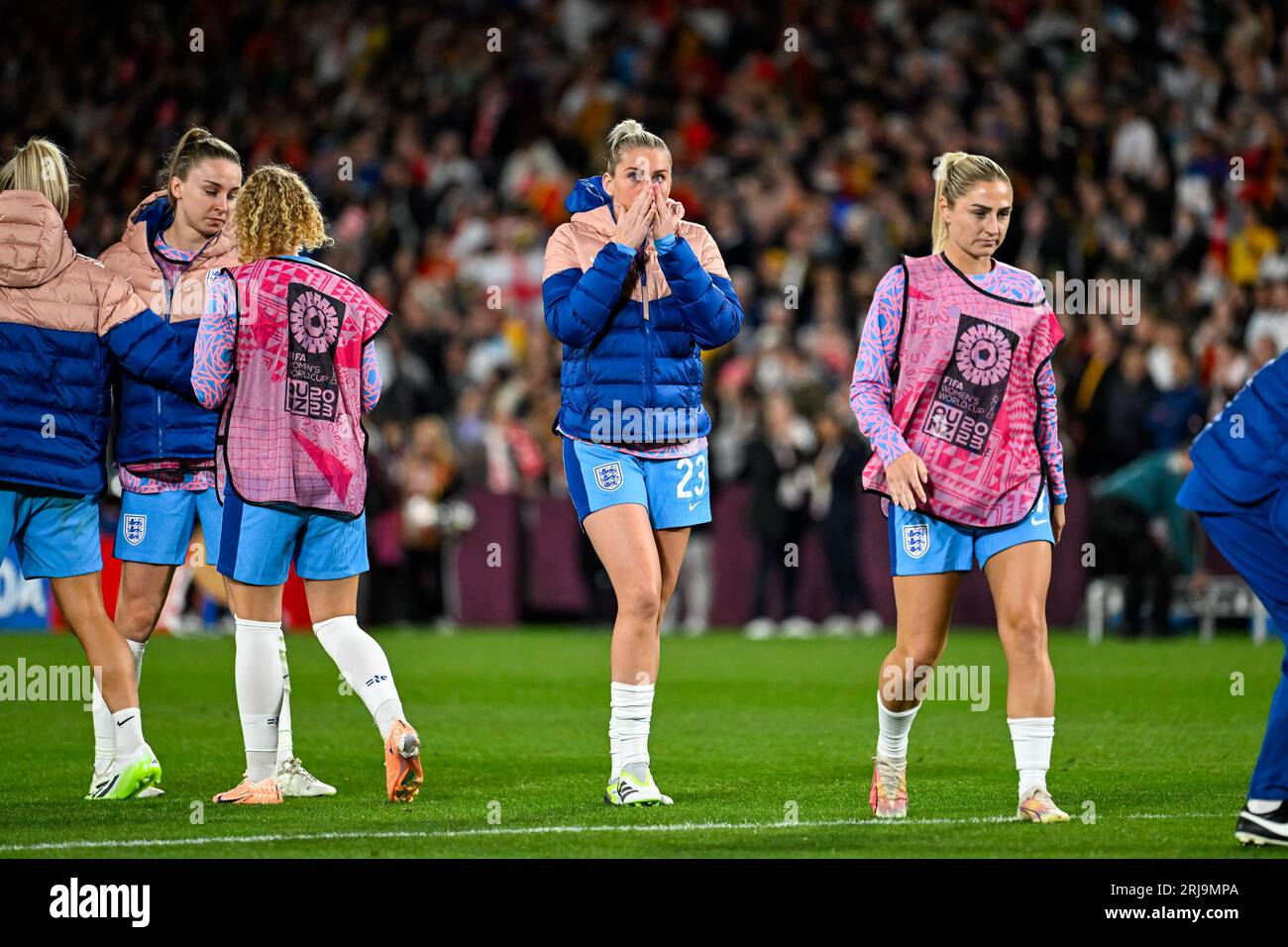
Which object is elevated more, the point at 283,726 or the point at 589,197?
the point at 589,197

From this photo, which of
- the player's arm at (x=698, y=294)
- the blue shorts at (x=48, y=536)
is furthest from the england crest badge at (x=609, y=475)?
the blue shorts at (x=48, y=536)

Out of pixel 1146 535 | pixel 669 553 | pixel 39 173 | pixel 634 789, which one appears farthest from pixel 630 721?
pixel 1146 535

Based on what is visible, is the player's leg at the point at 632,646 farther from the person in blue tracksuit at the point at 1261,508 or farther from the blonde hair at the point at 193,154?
the blonde hair at the point at 193,154

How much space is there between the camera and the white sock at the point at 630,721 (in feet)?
25.6

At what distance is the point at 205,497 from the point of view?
8.48 meters

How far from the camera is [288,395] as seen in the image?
7.75 meters

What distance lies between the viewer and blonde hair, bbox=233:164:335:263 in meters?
7.81

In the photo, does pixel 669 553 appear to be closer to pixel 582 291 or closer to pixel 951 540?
pixel 582 291

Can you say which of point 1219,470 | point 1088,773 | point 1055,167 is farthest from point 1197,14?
point 1219,470

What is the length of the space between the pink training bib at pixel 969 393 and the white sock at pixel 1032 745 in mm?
767

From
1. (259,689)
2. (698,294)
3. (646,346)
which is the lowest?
(259,689)

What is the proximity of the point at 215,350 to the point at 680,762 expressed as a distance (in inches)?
127

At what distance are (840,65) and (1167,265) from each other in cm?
607
